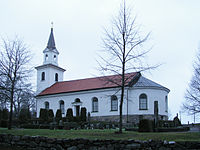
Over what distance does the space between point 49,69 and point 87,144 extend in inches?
1418

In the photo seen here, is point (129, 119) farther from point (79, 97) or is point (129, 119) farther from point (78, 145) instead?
point (78, 145)

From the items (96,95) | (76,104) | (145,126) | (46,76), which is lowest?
(145,126)

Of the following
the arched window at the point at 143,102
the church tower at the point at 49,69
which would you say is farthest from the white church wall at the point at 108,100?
the church tower at the point at 49,69

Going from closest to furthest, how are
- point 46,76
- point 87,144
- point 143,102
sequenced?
point 87,144 → point 143,102 → point 46,76

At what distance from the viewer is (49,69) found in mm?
46219

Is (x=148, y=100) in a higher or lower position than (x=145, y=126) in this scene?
higher

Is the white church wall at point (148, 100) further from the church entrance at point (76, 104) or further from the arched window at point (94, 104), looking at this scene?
the church entrance at point (76, 104)

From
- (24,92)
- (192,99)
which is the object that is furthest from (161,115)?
(24,92)

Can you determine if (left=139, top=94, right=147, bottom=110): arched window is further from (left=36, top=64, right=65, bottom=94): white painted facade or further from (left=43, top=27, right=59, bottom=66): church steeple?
(left=43, top=27, right=59, bottom=66): church steeple

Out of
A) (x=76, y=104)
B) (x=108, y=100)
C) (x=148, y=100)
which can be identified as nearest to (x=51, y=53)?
(x=76, y=104)

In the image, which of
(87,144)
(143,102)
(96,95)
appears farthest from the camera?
(96,95)

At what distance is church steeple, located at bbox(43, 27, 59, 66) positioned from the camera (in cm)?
4744

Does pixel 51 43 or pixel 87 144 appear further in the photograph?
pixel 51 43

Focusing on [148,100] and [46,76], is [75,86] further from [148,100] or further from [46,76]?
[148,100]
